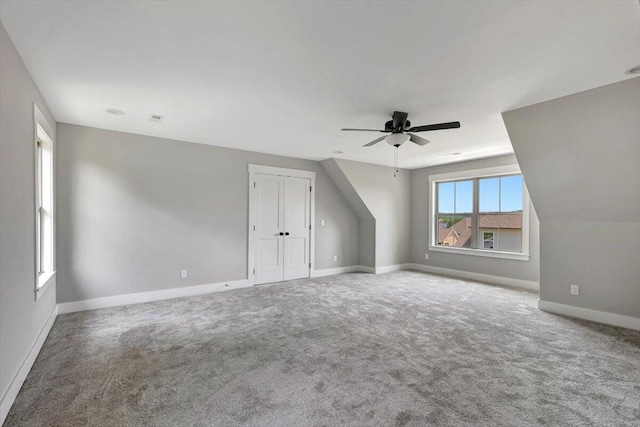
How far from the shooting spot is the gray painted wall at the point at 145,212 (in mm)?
4113

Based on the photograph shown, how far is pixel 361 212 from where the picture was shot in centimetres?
705

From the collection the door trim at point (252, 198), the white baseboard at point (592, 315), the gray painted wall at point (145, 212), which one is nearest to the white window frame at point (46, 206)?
the gray painted wall at point (145, 212)

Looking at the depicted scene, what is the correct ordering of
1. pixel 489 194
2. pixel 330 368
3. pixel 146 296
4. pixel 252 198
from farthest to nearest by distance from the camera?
1. pixel 489 194
2. pixel 252 198
3. pixel 146 296
4. pixel 330 368

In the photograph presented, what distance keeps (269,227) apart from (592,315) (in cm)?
494

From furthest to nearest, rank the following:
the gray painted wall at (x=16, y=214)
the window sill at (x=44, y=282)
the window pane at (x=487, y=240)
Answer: the window pane at (x=487, y=240) < the window sill at (x=44, y=282) < the gray painted wall at (x=16, y=214)

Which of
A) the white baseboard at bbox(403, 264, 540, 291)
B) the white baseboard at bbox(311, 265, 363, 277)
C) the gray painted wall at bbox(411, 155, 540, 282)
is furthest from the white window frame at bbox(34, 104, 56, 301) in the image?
the gray painted wall at bbox(411, 155, 540, 282)

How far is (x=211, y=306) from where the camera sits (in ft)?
14.2

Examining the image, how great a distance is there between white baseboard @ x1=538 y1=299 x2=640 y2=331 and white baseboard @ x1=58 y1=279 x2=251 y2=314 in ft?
15.3

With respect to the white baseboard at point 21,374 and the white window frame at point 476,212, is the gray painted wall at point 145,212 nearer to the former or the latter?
the white baseboard at point 21,374

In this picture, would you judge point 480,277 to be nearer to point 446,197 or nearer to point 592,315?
point 446,197

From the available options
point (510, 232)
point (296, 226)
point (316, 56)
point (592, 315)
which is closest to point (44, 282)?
point (316, 56)

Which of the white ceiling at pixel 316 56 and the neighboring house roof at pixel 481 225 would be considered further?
the neighboring house roof at pixel 481 225

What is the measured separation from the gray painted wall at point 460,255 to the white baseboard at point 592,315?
1417mm

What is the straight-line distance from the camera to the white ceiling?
6.17 feet
